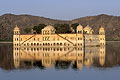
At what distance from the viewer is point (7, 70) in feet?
111

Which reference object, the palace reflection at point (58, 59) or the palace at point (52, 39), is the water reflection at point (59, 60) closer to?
the palace reflection at point (58, 59)

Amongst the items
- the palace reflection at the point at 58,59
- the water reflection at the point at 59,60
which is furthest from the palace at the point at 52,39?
the water reflection at the point at 59,60

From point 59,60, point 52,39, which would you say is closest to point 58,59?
point 59,60

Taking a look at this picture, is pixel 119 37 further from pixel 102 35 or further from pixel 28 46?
pixel 28 46

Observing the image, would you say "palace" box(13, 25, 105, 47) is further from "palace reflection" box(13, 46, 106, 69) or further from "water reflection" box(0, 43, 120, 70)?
"water reflection" box(0, 43, 120, 70)

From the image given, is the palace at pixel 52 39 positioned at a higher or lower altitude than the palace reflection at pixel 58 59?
higher

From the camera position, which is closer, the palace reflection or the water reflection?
the water reflection

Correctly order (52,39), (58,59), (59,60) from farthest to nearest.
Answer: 1. (52,39)
2. (58,59)
3. (59,60)

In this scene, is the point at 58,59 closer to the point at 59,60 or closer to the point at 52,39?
the point at 59,60

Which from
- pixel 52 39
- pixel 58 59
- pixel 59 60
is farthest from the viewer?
pixel 52 39

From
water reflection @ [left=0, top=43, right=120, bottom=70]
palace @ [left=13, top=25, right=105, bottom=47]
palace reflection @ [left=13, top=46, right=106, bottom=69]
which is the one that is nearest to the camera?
water reflection @ [left=0, top=43, right=120, bottom=70]

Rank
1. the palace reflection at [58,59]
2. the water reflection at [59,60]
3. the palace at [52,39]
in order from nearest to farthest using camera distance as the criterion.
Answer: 1. the water reflection at [59,60]
2. the palace reflection at [58,59]
3. the palace at [52,39]

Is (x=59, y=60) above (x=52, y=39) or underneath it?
underneath

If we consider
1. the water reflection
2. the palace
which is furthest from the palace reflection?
the palace
